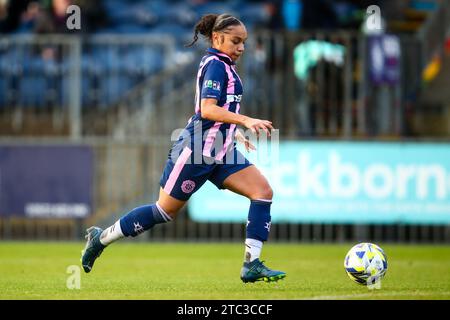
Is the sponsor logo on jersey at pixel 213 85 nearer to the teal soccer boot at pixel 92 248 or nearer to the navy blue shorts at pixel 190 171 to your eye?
the navy blue shorts at pixel 190 171

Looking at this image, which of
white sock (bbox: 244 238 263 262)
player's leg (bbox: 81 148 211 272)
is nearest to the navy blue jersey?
player's leg (bbox: 81 148 211 272)

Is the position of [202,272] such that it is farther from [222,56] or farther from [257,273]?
[222,56]

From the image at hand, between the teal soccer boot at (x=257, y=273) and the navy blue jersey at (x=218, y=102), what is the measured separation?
951 millimetres

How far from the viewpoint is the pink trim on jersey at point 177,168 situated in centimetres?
921

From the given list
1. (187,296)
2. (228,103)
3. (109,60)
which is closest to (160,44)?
(109,60)

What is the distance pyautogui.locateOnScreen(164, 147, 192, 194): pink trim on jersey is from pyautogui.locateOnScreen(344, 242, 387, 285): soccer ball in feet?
5.31

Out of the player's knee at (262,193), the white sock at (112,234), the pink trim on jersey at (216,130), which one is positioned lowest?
the white sock at (112,234)

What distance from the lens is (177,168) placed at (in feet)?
30.3

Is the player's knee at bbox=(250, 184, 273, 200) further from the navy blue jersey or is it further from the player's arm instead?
the player's arm

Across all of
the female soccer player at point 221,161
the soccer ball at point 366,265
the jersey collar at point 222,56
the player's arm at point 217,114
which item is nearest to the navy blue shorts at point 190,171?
the female soccer player at point 221,161

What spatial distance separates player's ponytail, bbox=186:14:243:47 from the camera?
9.23 m

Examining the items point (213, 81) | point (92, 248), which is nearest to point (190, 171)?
point (213, 81)

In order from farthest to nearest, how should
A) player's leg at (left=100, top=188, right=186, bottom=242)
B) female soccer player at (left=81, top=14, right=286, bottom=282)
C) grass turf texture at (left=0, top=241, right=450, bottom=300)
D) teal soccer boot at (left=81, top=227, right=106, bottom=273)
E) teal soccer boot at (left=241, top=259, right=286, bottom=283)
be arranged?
teal soccer boot at (left=81, top=227, right=106, bottom=273) < player's leg at (left=100, top=188, right=186, bottom=242) < female soccer player at (left=81, top=14, right=286, bottom=282) < teal soccer boot at (left=241, top=259, right=286, bottom=283) < grass turf texture at (left=0, top=241, right=450, bottom=300)

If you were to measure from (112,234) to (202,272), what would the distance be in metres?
1.62
